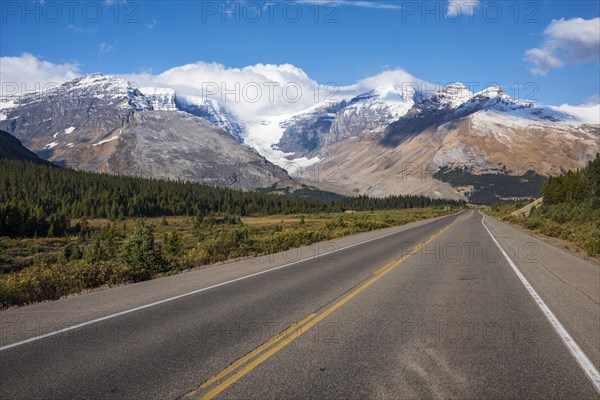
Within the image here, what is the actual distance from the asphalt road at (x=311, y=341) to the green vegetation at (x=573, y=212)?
1514 cm

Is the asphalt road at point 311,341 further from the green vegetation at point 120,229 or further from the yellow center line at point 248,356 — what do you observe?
the green vegetation at point 120,229

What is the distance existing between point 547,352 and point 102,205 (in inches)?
5002

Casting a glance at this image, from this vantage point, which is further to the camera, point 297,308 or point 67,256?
point 67,256

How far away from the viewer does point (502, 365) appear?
6090 mm

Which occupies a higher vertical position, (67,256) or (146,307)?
(146,307)

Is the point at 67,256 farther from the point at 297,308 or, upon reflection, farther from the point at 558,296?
the point at 558,296

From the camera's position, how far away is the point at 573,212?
46312 mm

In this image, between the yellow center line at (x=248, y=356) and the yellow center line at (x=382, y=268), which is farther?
the yellow center line at (x=382, y=268)

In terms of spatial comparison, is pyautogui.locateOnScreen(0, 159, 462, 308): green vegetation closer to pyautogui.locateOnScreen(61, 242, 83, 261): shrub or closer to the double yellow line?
pyautogui.locateOnScreen(61, 242, 83, 261): shrub

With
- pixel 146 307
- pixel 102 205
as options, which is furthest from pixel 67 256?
pixel 102 205

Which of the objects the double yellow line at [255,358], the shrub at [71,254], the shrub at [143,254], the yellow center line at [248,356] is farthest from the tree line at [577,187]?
the yellow center line at [248,356]

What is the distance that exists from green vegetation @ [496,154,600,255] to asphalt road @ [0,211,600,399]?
49.7 ft

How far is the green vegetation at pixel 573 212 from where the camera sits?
92.3 feet

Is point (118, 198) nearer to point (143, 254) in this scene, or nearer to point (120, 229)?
point (120, 229)
